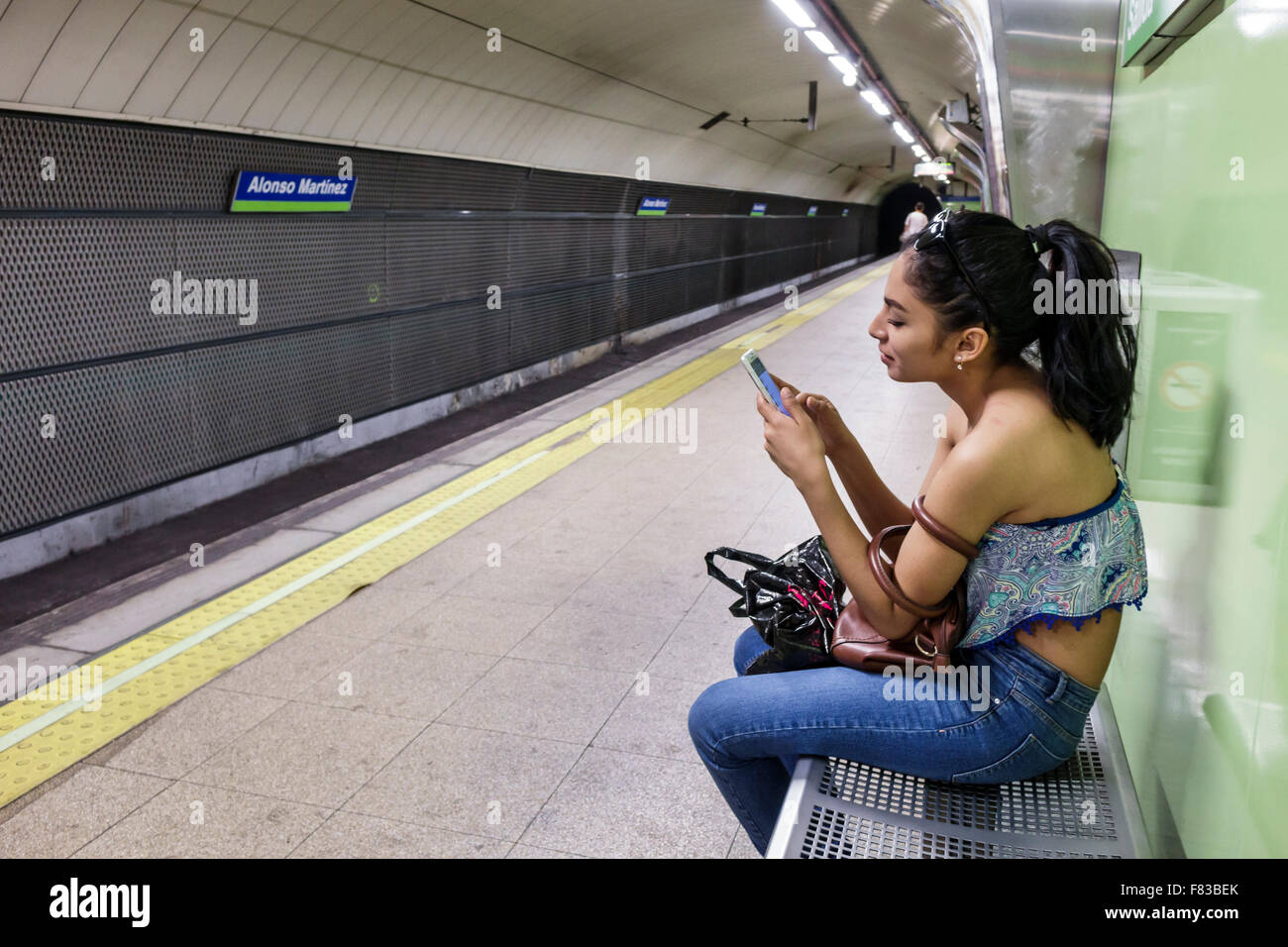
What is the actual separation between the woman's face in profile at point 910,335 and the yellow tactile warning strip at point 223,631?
279 centimetres

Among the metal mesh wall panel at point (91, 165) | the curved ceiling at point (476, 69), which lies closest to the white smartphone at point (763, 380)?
the curved ceiling at point (476, 69)

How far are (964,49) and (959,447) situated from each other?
10438mm

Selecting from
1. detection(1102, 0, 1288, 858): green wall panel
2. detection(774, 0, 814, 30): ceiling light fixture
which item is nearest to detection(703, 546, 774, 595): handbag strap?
detection(1102, 0, 1288, 858): green wall panel

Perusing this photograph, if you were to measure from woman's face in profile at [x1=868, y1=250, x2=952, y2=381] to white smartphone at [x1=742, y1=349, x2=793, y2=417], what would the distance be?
25cm

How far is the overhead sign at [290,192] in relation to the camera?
6166 millimetres

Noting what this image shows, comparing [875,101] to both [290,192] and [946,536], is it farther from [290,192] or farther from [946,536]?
[946,536]

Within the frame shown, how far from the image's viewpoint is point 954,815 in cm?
196

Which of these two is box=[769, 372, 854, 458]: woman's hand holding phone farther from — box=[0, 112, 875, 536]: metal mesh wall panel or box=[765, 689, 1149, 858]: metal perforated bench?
box=[0, 112, 875, 536]: metal mesh wall panel

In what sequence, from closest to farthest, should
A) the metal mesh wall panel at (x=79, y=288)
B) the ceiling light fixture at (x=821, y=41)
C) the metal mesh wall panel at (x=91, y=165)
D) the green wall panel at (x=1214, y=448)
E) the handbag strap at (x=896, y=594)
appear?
the green wall panel at (x=1214, y=448), the handbag strap at (x=896, y=594), the metal mesh wall panel at (x=91, y=165), the metal mesh wall panel at (x=79, y=288), the ceiling light fixture at (x=821, y=41)

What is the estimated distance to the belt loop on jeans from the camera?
1854 millimetres

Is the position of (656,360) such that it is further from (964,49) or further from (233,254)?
(233,254)

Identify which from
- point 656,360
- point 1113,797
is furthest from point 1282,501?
point 656,360

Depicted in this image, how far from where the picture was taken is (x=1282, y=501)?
1.50 m

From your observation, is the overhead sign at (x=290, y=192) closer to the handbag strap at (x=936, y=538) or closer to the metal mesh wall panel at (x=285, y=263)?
the metal mesh wall panel at (x=285, y=263)
